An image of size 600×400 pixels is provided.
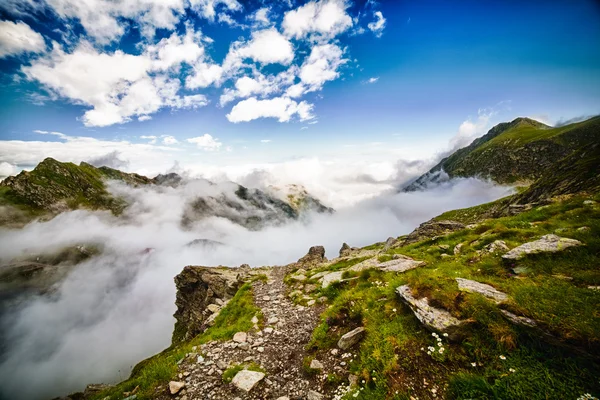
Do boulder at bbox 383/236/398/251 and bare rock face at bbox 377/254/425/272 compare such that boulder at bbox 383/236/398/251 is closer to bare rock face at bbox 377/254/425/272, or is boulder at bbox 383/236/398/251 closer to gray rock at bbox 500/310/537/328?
bare rock face at bbox 377/254/425/272

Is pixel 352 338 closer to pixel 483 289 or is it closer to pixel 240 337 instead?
pixel 483 289

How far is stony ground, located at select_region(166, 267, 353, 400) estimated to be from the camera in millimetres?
8672

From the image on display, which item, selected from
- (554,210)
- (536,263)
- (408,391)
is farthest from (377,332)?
(554,210)

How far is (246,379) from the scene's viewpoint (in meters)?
9.34

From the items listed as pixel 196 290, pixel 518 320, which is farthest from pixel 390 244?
pixel 196 290

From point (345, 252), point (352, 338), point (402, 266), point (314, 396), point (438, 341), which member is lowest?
point (345, 252)

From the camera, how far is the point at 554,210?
61.7ft

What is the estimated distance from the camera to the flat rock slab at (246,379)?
903 centimetres

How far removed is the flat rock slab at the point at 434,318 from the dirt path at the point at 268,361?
173 inches

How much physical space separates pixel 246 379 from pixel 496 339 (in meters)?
8.89

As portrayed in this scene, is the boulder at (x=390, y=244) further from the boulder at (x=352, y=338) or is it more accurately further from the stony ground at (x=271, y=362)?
the boulder at (x=352, y=338)

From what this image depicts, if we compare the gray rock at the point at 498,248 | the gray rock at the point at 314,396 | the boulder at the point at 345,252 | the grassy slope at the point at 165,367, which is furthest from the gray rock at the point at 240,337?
the boulder at the point at 345,252

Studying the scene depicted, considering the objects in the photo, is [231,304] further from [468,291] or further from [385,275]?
[468,291]

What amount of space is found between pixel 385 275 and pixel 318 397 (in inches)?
349
